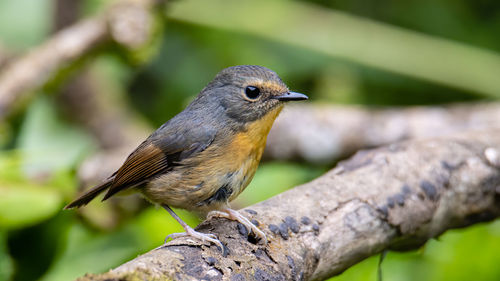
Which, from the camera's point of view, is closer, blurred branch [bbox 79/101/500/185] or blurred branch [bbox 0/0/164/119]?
blurred branch [bbox 0/0/164/119]

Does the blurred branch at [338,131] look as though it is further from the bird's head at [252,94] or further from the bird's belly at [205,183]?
the bird's belly at [205,183]

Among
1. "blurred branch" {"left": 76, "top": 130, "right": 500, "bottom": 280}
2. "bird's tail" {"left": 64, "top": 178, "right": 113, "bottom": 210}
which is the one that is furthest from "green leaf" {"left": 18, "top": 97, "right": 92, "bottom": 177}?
"blurred branch" {"left": 76, "top": 130, "right": 500, "bottom": 280}

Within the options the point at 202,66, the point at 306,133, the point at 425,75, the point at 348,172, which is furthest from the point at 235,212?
the point at 425,75

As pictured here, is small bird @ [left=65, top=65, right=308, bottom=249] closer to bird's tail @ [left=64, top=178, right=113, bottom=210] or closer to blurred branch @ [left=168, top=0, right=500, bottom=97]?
bird's tail @ [left=64, top=178, right=113, bottom=210]

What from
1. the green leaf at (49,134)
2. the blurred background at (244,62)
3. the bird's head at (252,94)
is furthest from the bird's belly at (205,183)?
the green leaf at (49,134)

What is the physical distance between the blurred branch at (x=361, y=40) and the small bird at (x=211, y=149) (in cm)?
356

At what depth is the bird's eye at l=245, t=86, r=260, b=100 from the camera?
303cm

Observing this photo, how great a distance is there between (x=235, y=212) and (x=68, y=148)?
3.65m

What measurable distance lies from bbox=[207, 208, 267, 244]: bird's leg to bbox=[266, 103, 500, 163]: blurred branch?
7.55 ft

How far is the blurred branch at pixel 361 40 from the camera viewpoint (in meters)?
6.57

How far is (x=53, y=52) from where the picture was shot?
512 cm

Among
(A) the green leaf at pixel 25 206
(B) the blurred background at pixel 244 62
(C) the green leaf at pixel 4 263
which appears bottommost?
(C) the green leaf at pixel 4 263

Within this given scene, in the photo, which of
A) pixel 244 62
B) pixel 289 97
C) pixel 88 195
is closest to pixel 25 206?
pixel 88 195

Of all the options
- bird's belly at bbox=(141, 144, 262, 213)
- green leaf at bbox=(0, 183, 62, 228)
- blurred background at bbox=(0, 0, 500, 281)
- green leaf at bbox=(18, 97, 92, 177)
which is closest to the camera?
bird's belly at bbox=(141, 144, 262, 213)
